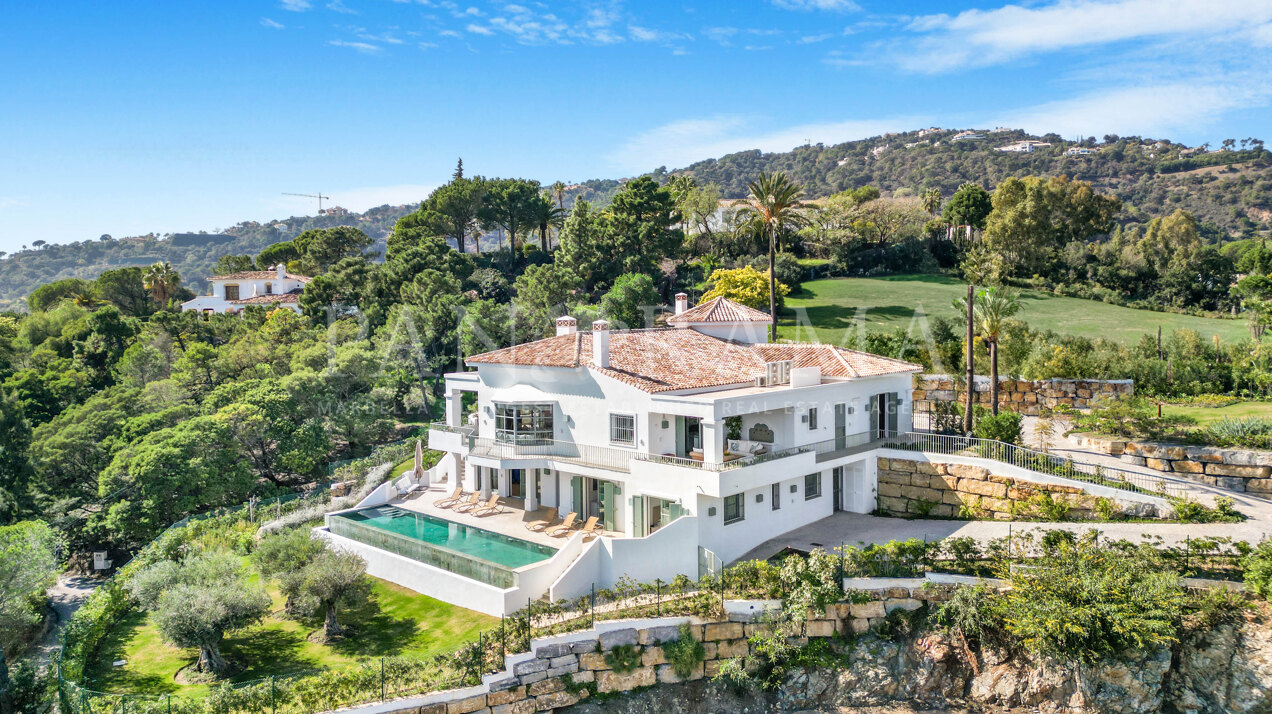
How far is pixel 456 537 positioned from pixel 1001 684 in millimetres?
15003

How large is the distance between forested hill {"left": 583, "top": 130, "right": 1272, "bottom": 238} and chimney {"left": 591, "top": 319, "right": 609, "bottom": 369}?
11187cm

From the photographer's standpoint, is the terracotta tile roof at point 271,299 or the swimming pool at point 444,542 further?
the terracotta tile roof at point 271,299

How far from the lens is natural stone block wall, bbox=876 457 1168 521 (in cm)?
2075

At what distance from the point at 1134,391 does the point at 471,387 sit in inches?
1065

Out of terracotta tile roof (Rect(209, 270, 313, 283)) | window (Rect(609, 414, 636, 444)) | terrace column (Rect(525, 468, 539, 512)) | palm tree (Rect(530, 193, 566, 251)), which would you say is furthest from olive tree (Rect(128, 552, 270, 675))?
terracotta tile roof (Rect(209, 270, 313, 283))

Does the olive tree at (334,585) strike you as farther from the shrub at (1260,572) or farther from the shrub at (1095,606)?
the shrub at (1260,572)

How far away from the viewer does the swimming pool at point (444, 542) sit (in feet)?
62.7

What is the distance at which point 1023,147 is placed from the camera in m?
172

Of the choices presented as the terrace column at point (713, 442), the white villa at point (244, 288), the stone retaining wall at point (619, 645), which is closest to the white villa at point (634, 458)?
the terrace column at point (713, 442)

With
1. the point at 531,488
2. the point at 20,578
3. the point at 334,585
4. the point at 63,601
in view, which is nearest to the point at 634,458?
the point at 531,488

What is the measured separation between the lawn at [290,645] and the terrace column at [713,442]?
7.06 m

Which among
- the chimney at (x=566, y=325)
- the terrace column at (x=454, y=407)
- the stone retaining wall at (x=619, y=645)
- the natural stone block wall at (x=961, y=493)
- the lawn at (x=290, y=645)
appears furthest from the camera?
the terrace column at (x=454, y=407)

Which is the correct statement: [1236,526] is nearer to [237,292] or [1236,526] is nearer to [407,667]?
[407,667]

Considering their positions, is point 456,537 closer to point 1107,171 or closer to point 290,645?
point 290,645
